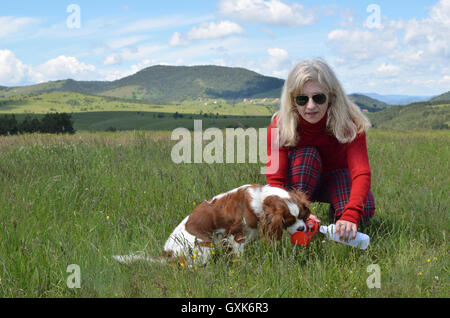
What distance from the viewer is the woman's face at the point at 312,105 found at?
348cm

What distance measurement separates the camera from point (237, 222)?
2.90 metres

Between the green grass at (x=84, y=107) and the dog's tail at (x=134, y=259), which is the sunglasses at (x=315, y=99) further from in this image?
the green grass at (x=84, y=107)

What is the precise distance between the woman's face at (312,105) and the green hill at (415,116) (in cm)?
12699

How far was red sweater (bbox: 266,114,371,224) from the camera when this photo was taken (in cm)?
325

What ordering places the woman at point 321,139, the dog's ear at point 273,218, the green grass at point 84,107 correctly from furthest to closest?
1. the green grass at point 84,107
2. the woman at point 321,139
3. the dog's ear at point 273,218

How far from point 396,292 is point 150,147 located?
6357mm

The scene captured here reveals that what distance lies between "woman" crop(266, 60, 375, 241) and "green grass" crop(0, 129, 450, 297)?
18.9 inches

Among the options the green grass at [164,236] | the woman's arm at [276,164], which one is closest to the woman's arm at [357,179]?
the green grass at [164,236]

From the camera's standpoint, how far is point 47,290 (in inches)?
102

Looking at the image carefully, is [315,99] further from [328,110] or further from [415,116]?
[415,116]

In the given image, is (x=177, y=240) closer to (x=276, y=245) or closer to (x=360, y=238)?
(x=276, y=245)

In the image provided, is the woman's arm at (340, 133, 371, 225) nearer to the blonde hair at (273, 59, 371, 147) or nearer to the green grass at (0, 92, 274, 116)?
the blonde hair at (273, 59, 371, 147)

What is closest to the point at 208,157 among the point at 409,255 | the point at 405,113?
the point at 409,255

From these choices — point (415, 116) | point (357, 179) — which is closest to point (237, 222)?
point (357, 179)
